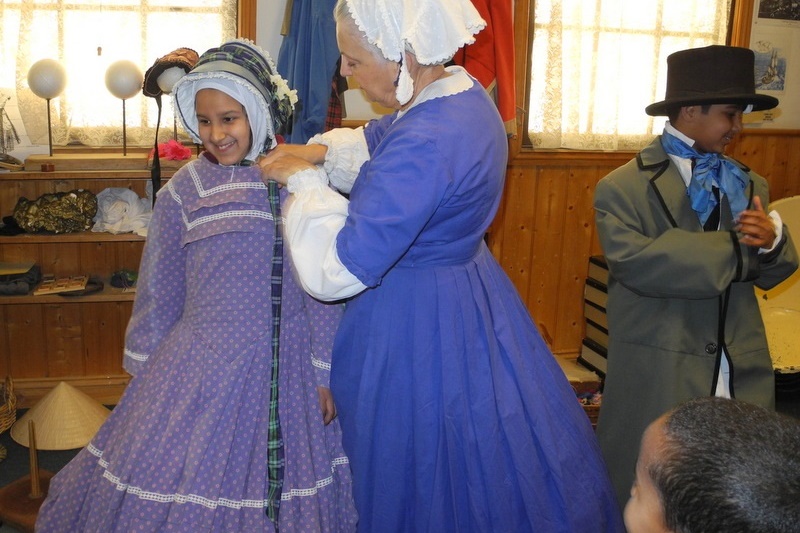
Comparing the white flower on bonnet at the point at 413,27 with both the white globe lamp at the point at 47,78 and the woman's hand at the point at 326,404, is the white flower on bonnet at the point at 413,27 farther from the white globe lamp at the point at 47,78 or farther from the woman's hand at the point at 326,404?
the white globe lamp at the point at 47,78

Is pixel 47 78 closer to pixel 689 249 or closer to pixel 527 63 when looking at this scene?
pixel 527 63

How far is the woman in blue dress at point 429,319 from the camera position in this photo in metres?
1.31

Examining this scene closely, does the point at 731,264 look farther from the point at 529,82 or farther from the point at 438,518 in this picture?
the point at 529,82

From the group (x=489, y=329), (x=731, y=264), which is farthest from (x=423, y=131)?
(x=731, y=264)

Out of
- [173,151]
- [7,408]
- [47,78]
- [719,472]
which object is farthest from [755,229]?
[7,408]

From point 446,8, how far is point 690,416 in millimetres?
856

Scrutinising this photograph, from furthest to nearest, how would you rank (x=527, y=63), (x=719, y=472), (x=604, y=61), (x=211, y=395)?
(x=604, y=61) < (x=527, y=63) < (x=211, y=395) < (x=719, y=472)

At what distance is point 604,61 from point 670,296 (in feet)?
6.77

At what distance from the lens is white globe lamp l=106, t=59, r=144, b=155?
283 centimetres

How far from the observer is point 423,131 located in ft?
4.36

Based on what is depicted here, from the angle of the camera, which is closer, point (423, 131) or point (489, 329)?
point (423, 131)

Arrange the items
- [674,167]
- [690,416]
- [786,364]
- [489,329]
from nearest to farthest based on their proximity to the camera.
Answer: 1. [690,416]
2. [489,329]
3. [674,167]
4. [786,364]

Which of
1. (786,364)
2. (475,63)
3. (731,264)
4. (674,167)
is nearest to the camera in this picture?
(731,264)

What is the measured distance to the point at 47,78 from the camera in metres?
2.78
